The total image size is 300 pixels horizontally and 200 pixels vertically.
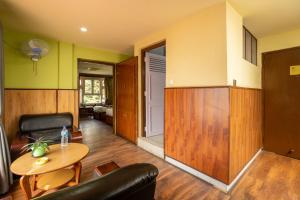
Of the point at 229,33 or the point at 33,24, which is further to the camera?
the point at 33,24

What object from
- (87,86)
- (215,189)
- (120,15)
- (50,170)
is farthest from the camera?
(87,86)

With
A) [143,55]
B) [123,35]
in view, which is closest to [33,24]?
[123,35]

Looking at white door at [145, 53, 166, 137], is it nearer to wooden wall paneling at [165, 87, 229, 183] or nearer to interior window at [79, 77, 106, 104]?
wooden wall paneling at [165, 87, 229, 183]

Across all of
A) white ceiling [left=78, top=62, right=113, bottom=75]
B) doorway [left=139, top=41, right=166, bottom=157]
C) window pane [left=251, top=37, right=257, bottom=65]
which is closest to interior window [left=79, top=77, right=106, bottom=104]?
white ceiling [left=78, top=62, right=113, bottom=75]

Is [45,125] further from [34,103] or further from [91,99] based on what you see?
[91,99]

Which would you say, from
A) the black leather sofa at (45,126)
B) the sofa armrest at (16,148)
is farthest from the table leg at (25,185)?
the black leather sofa at (45,126)

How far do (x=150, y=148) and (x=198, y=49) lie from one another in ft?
7.07

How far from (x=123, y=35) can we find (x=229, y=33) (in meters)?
Answer: 2.07

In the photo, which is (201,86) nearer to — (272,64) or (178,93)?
(178,93)

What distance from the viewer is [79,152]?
77.3 inches

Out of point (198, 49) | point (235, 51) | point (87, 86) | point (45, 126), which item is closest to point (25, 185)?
point (45, 126)

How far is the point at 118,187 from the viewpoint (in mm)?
816

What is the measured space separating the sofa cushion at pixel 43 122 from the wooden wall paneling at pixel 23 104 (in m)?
0.24

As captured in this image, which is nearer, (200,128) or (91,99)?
(200,128)
